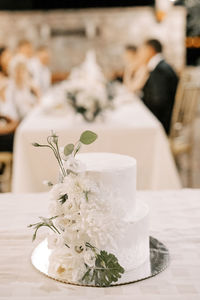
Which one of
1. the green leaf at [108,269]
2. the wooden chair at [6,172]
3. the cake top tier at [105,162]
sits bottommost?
the wooden chair at [6,172]

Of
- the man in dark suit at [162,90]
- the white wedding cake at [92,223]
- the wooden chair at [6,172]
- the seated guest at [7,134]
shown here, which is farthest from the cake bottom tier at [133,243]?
the man in dark suit at [162,90]

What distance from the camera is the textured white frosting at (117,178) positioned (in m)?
0.85

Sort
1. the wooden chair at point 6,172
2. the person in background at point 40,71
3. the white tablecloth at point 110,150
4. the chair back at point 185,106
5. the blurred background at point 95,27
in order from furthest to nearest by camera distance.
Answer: the blurred background at point 95,27 → the person in background at point 40,71 → the chair back at point 185,106 → the wooden chair at point 6,172 → the white tablecloth at point 110,150

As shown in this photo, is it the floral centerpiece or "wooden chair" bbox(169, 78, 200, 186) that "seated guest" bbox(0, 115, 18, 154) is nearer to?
"wooden chair" bbox(169, 78, 200, 186)

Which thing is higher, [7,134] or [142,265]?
[142,265]

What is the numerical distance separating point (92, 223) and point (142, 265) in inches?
7.6

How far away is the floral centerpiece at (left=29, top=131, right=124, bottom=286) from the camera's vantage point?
809 mm

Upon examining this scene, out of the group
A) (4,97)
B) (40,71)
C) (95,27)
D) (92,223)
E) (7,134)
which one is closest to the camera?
(92,223)

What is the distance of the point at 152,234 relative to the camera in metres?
1.10

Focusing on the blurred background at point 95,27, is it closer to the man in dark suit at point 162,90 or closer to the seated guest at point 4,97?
the man in dark suit at point 162,90

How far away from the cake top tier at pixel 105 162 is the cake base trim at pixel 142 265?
221 mm

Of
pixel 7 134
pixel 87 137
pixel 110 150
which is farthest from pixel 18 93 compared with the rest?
pixel 87 137

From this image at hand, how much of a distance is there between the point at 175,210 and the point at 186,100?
2581mm

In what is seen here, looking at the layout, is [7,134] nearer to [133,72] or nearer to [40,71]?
[133,72]
